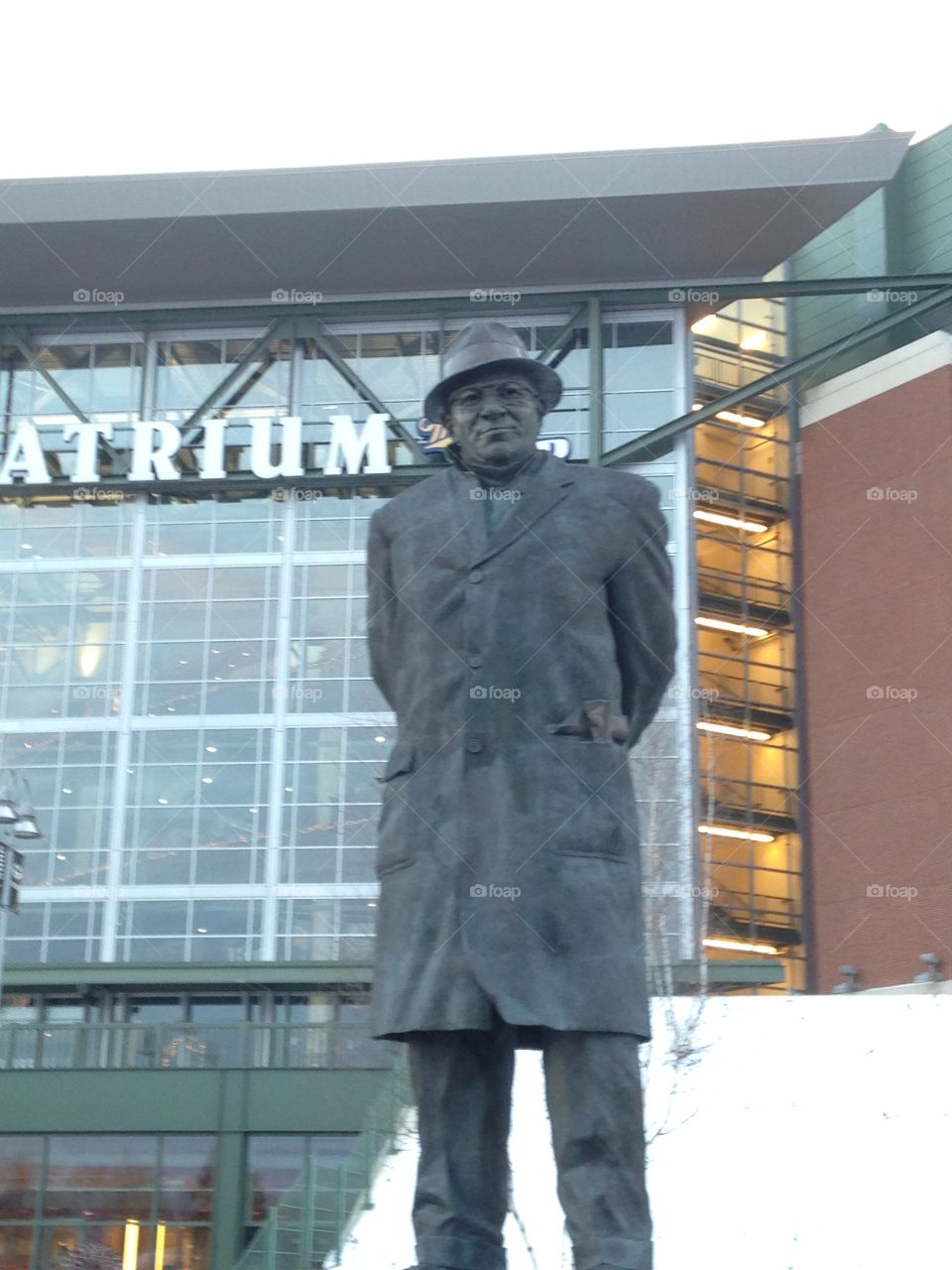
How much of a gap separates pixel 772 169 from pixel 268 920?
18159 mm

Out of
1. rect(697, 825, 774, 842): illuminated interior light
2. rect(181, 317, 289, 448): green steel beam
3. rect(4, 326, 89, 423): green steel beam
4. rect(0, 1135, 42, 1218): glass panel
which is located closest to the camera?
rect(0, 1135, 42, 1218): glass panel

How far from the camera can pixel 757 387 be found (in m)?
41.9

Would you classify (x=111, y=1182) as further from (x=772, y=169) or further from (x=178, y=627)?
(x=772, y=169)

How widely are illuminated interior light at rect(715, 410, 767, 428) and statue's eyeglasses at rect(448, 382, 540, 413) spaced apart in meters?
39.1

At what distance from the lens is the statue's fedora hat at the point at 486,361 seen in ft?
17.3

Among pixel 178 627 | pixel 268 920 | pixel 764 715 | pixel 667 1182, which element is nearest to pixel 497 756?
pixel 667 1182
